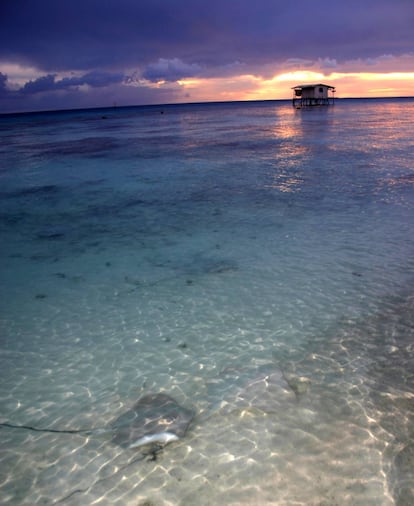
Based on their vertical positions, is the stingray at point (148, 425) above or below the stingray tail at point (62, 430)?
above

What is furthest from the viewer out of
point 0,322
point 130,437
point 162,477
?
point 0,322

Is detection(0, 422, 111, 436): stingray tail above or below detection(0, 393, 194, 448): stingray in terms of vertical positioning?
below

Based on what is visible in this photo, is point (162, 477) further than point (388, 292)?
No

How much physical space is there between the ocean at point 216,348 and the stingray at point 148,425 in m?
0.10

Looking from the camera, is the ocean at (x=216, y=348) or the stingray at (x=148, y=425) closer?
the ocean at (x=216, y=348)

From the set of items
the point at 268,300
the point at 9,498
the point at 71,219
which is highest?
the point at 71,219

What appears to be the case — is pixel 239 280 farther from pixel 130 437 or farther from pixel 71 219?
pixel 71 219

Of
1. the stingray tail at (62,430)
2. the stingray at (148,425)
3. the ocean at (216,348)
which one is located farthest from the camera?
the stingray tail at (62,430)

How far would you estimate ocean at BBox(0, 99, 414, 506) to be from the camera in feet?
15.0

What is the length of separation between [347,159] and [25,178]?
19558 mm

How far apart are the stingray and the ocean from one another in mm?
96

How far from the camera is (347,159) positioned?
24.6 metres

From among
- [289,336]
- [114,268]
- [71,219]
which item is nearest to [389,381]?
[289,336]

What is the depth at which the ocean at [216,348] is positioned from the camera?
457cm
